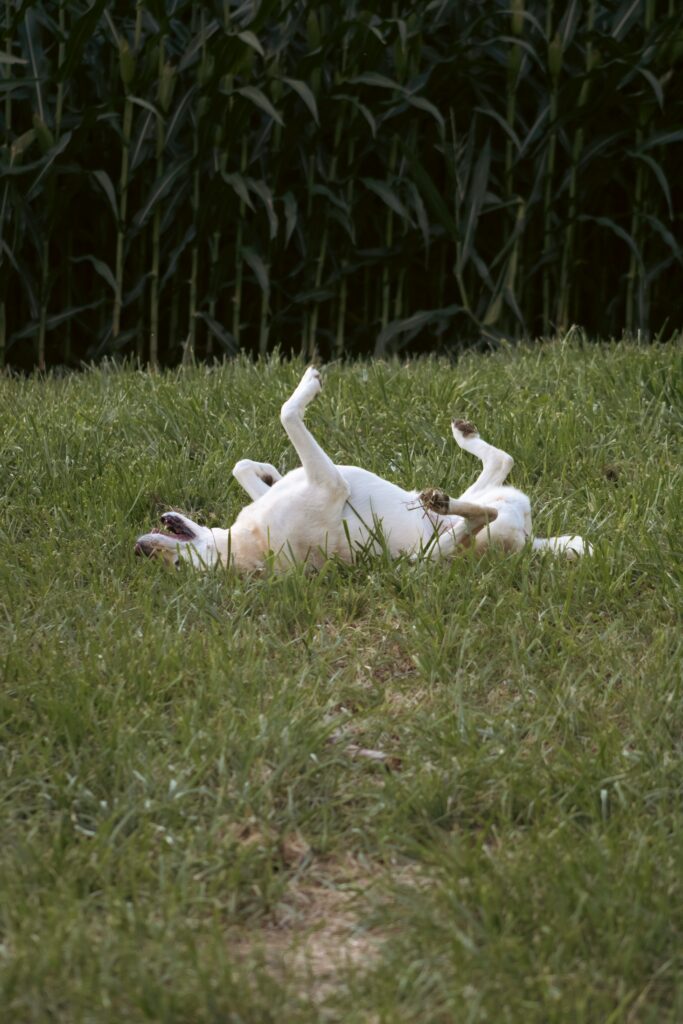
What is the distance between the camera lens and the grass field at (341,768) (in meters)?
2.11

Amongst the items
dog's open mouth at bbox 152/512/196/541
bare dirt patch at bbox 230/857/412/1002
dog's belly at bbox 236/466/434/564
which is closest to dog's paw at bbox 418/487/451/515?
dog's belly at bbox 236/466/434/564

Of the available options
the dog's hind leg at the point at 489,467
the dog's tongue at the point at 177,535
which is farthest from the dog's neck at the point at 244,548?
the dog's hind leg at the point at 489,467

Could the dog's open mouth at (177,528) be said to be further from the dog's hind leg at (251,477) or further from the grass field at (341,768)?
the dog's hind leg at (251,477)

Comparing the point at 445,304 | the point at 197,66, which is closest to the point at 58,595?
the point at 197,66

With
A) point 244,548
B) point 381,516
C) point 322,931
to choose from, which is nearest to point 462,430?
point 381,516

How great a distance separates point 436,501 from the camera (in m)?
3.26

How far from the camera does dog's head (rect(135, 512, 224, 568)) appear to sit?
3.51 meters

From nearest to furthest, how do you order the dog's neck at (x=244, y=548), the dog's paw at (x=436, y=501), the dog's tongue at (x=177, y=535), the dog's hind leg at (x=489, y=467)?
1. the dog's paw at (x=436, y=501)
2. the dog's neck at (x=244, y=548)
3. the dog's tongue at (x=177, y=535)
4. the dog's hind leg at (x=489, y=467)

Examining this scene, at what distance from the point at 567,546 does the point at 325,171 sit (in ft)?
14.0

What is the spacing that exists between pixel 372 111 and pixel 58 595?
4.51 metres

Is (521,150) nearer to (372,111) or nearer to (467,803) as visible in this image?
(372,111)

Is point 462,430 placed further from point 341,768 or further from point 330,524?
point 341,768

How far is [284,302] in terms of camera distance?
784cm

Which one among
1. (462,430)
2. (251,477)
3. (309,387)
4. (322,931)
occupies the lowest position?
(322,931)
